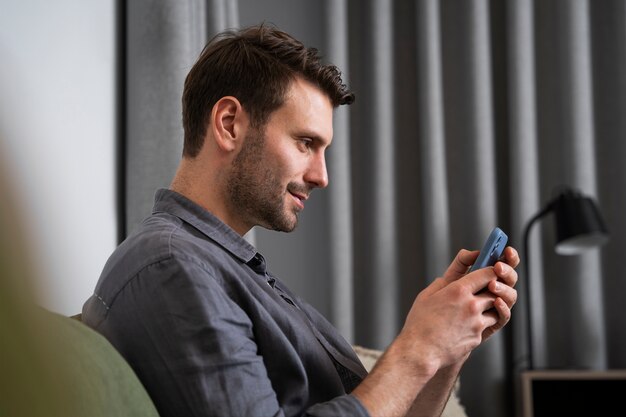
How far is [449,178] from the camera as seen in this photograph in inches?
106

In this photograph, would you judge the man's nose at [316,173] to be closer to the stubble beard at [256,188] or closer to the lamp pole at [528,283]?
the stubble beard at [256,188]

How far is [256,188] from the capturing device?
1.13 meters

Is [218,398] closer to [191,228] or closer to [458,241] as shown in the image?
[191,228]

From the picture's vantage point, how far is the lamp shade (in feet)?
7.51

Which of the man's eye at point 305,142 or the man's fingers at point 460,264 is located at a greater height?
the man's eye at point 305,142

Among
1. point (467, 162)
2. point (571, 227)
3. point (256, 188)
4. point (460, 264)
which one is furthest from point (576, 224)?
point (256, 188)

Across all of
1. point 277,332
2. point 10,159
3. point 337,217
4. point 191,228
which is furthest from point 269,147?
point 337,217

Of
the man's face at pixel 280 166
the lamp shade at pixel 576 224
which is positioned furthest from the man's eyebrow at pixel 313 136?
the lamp shade at pixel 576 224

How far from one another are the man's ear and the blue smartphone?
0.39 m

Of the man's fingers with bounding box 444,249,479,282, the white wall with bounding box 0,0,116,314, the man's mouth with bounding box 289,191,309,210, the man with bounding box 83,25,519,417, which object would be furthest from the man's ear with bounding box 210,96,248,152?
the man's fingers with bounding box 444,249,479,282

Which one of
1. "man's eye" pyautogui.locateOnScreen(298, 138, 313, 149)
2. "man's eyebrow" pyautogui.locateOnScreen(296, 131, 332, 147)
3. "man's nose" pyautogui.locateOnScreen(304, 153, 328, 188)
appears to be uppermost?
"man's eyebrow" pyautogui.locateOnScreen(296, 131, 332, 147)

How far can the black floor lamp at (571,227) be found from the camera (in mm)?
2291

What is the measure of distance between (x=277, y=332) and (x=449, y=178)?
187cm

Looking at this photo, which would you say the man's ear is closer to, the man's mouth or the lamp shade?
the man's mouth
